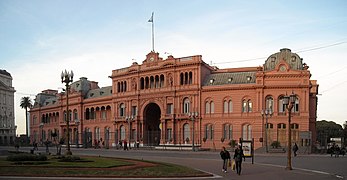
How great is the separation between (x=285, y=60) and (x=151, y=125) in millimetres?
31856

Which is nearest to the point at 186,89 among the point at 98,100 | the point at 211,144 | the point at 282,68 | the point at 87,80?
the point at 211,144

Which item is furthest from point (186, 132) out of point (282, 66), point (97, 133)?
point (97, 133)

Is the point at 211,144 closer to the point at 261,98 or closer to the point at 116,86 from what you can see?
the point at 261,98

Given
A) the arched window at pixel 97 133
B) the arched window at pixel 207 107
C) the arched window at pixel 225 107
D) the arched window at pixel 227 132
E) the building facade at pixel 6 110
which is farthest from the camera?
the building facade at pixel 6 110

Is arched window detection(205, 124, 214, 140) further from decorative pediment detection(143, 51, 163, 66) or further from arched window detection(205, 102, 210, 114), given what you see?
decorative pediment detection(143, 51, 163, 66)

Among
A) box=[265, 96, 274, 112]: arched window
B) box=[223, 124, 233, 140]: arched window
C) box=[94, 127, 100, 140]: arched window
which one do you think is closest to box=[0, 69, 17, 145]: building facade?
box=[94, 127, 100, 140]: arched window

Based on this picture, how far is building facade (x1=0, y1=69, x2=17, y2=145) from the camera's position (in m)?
112

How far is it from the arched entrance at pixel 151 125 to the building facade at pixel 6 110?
55.1 m

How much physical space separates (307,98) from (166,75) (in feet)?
89.6

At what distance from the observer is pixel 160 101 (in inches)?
2913

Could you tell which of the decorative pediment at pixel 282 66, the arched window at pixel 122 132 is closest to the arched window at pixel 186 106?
the arched window at pixel 122 132

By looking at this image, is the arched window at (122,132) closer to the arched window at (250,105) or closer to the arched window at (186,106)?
the arched window at (186,106)

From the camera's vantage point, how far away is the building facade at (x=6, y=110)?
11201 centimetres

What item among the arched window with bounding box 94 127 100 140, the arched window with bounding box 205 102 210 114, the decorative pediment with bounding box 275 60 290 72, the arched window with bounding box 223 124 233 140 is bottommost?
the arched window with bounding box 94 127 100 140
